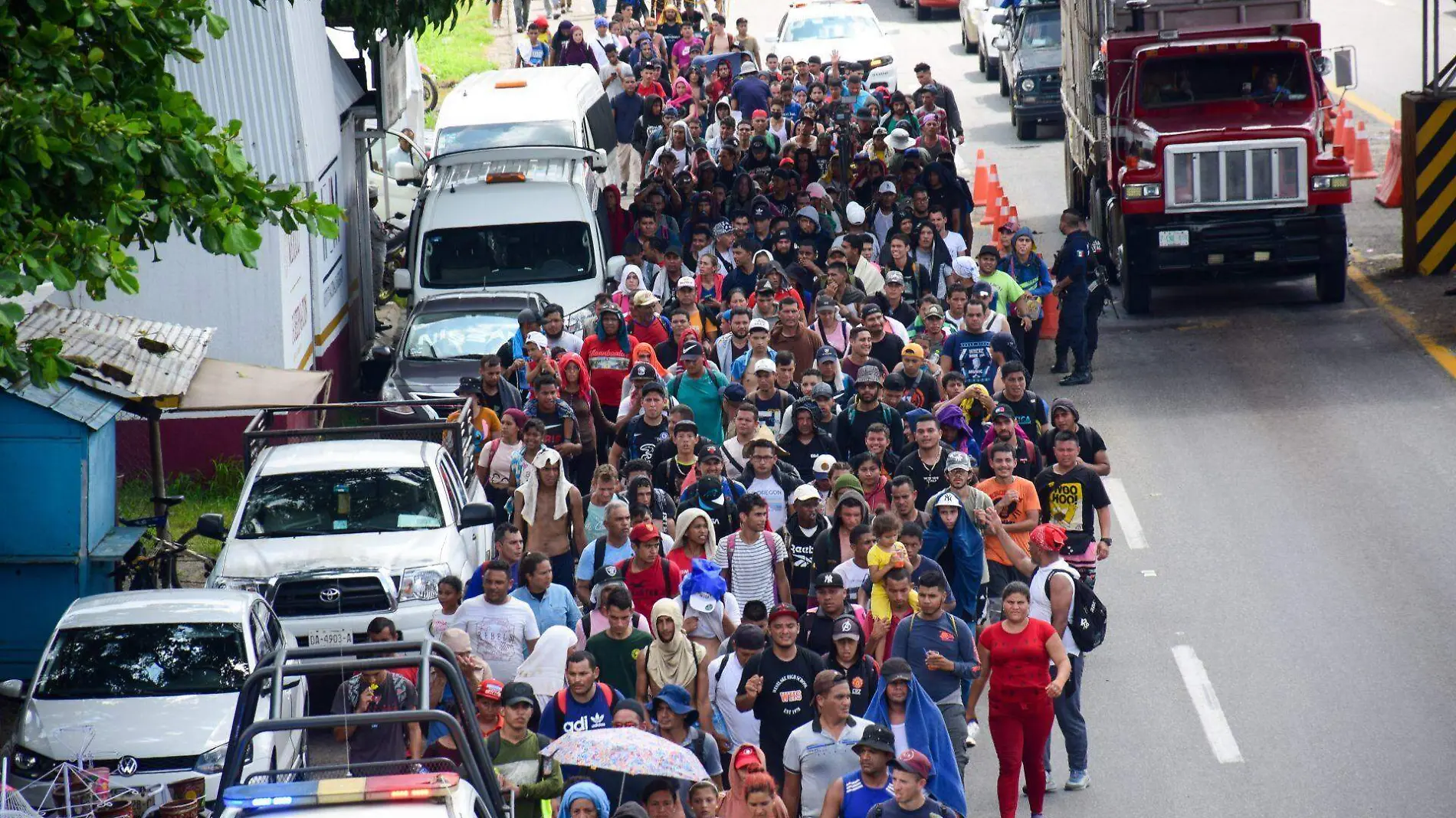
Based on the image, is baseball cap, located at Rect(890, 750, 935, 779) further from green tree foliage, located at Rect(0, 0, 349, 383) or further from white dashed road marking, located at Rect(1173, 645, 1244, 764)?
green tree foliage, located at Rect(0, 0, 349, 383)

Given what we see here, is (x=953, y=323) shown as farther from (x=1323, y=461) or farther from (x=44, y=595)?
(x=44, y=595)

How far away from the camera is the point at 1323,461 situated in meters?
17.2

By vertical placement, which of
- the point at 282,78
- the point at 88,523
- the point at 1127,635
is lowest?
the point at 1127,635

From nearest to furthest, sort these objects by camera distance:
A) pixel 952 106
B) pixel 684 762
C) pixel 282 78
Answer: pixel 684 762 → pixel 282 78 → pixel 952 106

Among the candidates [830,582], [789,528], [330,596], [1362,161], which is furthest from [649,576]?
[1362,161]

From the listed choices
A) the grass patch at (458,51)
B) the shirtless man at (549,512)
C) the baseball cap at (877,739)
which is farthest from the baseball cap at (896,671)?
the grass patch at (458,51)

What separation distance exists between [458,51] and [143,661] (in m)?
31.5

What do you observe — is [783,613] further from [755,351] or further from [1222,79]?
[1222,79]

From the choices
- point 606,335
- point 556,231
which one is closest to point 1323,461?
point 606,335

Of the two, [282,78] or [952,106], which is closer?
[282,78]

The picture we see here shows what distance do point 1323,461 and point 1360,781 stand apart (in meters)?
6.37

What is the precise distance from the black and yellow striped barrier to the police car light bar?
1834cm

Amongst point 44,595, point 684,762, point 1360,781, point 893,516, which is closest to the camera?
point 684,762

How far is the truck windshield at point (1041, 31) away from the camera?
33.2 m
